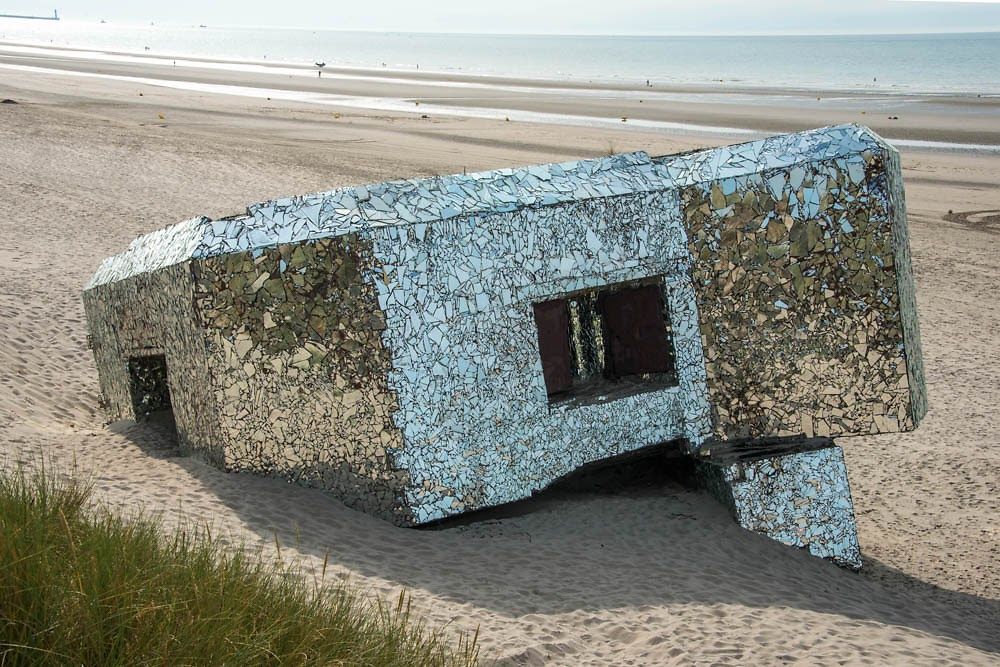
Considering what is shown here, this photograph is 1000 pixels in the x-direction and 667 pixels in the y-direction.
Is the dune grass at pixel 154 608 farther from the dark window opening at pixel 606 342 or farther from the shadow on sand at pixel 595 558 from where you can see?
the dark window opening at pixel 606 342

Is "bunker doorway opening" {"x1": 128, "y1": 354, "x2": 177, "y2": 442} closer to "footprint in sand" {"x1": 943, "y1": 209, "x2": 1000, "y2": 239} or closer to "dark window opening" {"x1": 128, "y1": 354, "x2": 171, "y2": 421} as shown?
"dark window opening" {"x1": 128, "y1": 354, "x2": 171, "y2": 421}

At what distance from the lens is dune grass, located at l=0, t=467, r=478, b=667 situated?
9.55 feet

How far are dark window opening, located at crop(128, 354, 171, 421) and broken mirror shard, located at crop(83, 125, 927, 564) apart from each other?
0.66 meters

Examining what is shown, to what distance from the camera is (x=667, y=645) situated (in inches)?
157

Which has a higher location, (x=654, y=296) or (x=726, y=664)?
(x=654, y=296)

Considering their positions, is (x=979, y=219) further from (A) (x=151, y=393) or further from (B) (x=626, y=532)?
(A) (x=151, y=393)

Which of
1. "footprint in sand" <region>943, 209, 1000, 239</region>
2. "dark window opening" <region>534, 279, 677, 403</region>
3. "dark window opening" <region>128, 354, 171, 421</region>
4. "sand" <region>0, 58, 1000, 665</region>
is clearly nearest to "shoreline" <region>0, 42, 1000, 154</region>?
"footprint in sand" <region>943, 209, 1000, 239</region>

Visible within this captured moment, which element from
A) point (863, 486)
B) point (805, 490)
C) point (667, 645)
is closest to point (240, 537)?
point (667, 645)

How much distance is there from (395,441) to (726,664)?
1.85 meters

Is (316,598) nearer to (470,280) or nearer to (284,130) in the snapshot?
(470,280)

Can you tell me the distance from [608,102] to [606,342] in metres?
29.7

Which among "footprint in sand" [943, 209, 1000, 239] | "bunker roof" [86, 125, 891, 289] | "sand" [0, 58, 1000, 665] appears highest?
"bunker roof" [86, 125, 891, 289]

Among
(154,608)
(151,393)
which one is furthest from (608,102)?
(154,608)

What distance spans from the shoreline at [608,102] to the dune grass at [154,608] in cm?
2154
